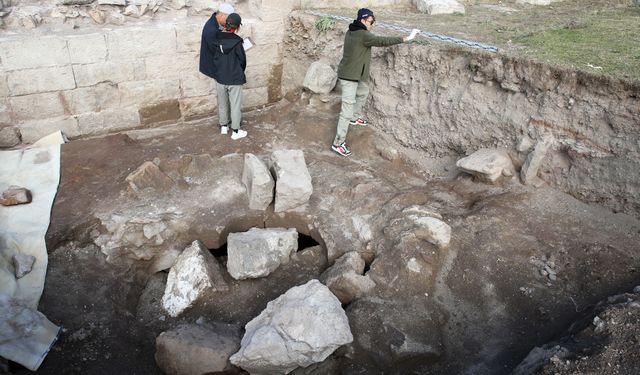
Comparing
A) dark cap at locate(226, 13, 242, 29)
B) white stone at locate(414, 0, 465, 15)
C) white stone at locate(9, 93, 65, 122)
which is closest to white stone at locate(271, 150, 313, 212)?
dark cap at locate(226, 13, 242, 29)

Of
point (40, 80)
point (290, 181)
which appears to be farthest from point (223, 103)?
point (40, 80)

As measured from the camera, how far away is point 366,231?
5.05 metres

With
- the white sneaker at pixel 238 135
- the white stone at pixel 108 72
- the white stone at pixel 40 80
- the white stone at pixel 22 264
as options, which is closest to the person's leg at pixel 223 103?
the white sneaker at pixel 238 135

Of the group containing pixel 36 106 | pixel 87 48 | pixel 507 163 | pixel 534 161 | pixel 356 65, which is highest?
pixel 356 65

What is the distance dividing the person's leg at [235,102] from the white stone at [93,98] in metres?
1.73

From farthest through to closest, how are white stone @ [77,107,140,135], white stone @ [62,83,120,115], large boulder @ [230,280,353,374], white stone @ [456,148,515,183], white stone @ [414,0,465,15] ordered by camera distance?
white stone @ [414,0,465,15]
white stone @ [77,107,140,135]
white stone @ [62,83,120,115]
white stone @ [456,148,515,183]
large boulder @ [230,280,353,374]

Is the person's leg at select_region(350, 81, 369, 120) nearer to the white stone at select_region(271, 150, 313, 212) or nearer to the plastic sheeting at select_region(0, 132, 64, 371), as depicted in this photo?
the white stone at select_region(271, 150, 313, 212)

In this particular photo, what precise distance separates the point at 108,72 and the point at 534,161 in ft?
18.9

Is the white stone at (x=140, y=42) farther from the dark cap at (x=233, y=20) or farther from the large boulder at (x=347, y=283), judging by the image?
the large boulder at (x=347, y=283)

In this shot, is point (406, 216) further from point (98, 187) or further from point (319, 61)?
point (98, 187)

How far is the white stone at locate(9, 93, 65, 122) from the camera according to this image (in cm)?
610

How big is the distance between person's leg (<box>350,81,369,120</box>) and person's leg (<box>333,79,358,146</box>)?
1.01 feet

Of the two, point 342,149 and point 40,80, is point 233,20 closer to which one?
point 342,149

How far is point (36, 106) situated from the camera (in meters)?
6.22
